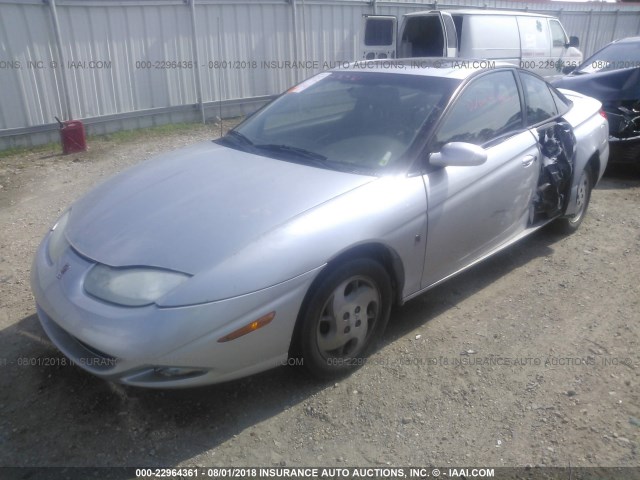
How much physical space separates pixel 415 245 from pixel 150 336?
1566mm

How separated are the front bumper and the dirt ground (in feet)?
1.11

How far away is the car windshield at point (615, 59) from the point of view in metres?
7.68

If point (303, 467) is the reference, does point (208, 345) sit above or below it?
above

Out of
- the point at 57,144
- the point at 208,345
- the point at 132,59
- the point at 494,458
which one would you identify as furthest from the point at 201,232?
the point at 132,59

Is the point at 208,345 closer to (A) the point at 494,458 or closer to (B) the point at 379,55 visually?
(A) the point at 494,458

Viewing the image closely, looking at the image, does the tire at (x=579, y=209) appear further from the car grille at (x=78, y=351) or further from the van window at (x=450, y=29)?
the van window at (x=450, y=29)


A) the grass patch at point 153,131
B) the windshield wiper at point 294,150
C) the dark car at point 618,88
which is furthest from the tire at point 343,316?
the grass patch at point 153,131

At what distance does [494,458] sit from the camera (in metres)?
2.57

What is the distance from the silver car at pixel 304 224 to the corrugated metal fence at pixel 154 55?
17.5 feet

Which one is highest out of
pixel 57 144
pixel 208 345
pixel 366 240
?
pixel 366 240

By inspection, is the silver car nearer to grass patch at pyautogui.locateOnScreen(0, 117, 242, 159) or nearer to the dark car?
the dark car

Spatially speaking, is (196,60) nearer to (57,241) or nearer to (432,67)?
(432,67)

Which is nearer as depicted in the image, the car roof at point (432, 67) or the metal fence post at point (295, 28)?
the car roof at point (432, 67)

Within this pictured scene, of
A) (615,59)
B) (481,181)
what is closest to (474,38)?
(615,59)
